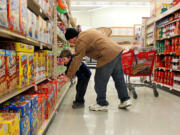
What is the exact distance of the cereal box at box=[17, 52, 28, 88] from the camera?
120 cm

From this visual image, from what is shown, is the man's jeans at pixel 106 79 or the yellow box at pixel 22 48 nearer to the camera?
the yellow box at pixel 22 48

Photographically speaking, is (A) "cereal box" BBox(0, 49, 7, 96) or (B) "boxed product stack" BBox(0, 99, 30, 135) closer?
(A) "cereal box" BBox(0, 49, 7, 96)

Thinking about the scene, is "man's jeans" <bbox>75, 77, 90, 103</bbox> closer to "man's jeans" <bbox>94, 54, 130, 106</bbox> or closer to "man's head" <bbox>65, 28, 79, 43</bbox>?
"man's jeans" <bbox>94, 54, 130, 106</bbox>

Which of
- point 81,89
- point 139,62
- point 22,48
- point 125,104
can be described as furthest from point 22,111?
point 139,62

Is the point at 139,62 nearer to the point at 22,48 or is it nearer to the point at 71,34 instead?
the point at 71,34

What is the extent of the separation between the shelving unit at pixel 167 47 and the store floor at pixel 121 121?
3.32ft

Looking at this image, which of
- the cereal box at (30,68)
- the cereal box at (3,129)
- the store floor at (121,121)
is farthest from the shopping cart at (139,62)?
the cereal box at (3,129)

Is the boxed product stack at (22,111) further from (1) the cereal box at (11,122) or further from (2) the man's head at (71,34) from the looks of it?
(2) the man's head at (71,34)

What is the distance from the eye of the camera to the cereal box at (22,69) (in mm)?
1203

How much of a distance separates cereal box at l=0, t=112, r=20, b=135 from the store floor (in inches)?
26.4

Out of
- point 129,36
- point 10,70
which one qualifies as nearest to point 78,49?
point 10,70

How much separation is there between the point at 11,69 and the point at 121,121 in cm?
137

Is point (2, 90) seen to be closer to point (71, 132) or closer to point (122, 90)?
point (71, 132)

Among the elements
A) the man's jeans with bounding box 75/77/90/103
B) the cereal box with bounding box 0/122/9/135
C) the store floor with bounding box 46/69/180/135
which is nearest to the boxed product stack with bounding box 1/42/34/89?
the cereal box with bounding box 0/122/9/135
